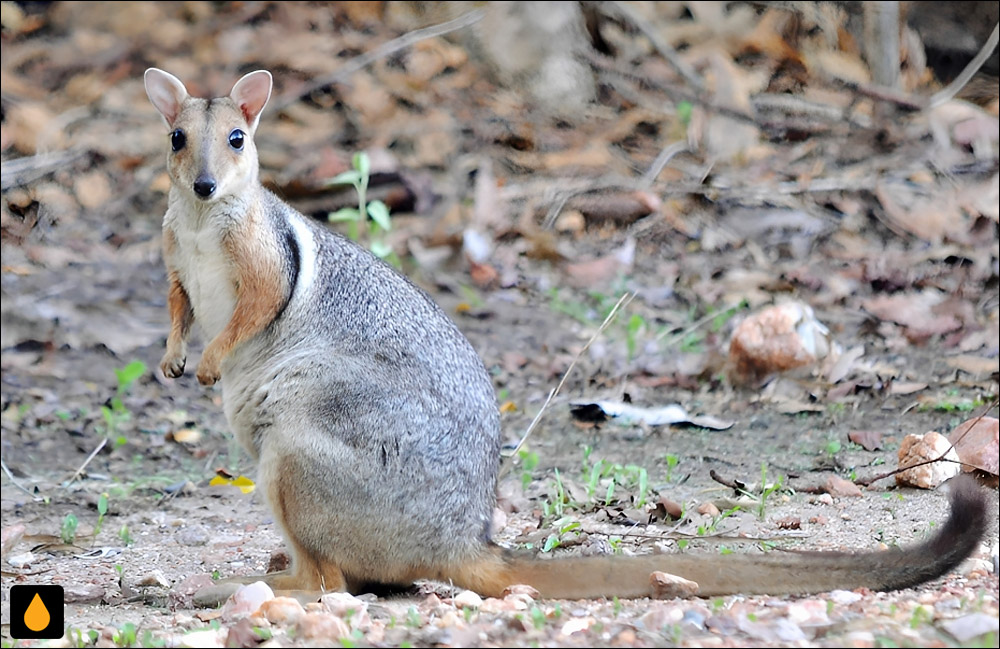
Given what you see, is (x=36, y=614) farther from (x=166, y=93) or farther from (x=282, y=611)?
(x=166, y=93)

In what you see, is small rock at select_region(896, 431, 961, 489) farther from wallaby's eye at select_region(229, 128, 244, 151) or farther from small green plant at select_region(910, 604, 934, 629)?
wallaby's eye at select_region(229, 128, 244, 151)

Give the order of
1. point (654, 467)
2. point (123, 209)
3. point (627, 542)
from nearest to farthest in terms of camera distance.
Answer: point (627, 542) → point (654, 467) → point (123, 209)

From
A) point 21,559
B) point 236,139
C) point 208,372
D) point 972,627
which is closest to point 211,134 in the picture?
point 236,139

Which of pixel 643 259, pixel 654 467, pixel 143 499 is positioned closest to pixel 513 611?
pixel 654 467

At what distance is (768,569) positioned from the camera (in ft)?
12.8

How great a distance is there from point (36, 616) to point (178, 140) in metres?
1.95

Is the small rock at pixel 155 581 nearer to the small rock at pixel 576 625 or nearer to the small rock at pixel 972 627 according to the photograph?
the small rock at pixel 576 625

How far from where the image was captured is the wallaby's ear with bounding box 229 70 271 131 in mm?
5102

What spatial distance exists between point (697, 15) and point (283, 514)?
862 centimetres

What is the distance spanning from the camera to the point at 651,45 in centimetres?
1151

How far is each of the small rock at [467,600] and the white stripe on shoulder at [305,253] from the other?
1.44 m

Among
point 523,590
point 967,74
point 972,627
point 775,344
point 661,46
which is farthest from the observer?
point 661,46

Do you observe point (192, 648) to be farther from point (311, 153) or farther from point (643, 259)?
point (311, 153)

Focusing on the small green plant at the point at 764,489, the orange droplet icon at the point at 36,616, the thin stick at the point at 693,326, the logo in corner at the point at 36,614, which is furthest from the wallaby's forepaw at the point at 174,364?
the thin stick at the point at 693,326
